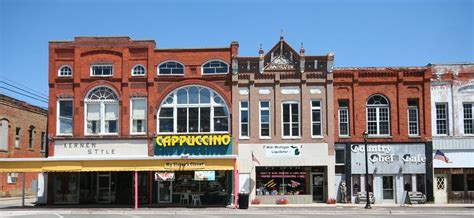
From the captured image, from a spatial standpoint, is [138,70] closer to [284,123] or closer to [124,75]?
[124,75]

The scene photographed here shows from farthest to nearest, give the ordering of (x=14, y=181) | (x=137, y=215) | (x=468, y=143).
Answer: (x=14, y=181) → (x=468, y=143) → (x=137, y=215)

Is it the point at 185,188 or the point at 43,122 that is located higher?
the point at 43,122

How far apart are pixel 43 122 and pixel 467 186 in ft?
125

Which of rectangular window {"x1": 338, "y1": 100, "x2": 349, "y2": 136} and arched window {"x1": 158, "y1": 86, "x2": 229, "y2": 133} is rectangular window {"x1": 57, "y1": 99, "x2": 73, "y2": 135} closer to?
arched window {"x1": 158, "y1": 86, "x2": 229, "y2": 133}

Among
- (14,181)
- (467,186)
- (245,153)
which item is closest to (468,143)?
(467,186)

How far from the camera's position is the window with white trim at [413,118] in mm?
38281

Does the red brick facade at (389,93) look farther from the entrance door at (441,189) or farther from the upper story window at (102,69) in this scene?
the upper story window at (102,69)

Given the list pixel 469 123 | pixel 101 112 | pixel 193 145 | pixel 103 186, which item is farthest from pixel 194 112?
pixel 469 123

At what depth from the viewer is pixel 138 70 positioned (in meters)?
38.9

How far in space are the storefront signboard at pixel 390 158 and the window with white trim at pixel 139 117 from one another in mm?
13792

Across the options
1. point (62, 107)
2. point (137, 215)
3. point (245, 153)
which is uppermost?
point (62, 107)

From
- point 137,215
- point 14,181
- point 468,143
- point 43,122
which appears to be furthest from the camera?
point 43,122

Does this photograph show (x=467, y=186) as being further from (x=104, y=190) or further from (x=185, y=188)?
(x=104, y=190)

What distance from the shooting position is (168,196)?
126 feet
